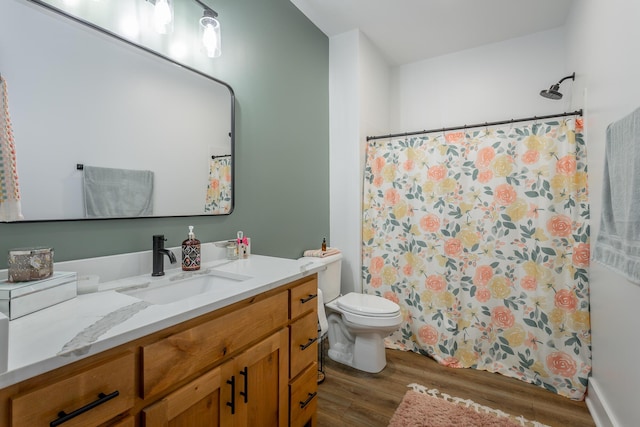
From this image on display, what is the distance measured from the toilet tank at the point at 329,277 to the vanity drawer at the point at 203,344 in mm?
1003

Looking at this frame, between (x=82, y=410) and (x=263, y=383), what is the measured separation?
0.62 m

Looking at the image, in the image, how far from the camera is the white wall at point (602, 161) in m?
1.22

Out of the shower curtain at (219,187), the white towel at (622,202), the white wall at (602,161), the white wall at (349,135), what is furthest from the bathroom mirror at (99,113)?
the white wall at (602,161)

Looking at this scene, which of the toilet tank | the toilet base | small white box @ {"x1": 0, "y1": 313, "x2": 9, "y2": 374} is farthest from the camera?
the toilet tank

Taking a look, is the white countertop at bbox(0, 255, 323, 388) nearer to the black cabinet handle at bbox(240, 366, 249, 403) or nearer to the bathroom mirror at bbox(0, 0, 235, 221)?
the black cabinet handle at bbox(240, 366, 249, 403)

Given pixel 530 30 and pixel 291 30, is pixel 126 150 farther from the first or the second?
pixel 530 30

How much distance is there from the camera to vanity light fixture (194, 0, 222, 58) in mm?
1491

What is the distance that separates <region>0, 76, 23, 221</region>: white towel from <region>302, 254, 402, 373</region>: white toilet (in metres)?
1.33

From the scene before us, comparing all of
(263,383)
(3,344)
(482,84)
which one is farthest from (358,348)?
(482,84)

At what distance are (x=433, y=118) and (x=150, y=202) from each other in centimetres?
264

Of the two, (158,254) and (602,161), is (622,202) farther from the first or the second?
(158,254)

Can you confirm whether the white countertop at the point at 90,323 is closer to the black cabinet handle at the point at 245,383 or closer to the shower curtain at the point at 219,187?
the black cabinet handle at the point at 245,383

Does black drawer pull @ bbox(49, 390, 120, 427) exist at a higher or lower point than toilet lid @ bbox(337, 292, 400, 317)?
higher

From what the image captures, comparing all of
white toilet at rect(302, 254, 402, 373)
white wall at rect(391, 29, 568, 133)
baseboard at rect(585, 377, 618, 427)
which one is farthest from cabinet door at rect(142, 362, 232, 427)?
white wall at rect(391, 29, 568, 133)
